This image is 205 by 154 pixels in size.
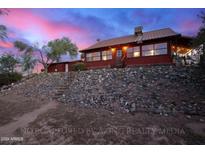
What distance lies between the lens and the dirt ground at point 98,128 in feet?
22.8

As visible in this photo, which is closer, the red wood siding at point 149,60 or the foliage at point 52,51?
the red wood siding at point 149,60

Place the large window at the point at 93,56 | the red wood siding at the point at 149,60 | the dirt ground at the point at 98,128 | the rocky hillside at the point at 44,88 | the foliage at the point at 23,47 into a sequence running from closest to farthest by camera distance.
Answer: the dirt ground at the point at 98,128, the rocky hillside at the point at 44,88, the red wood siding at the point at 149,60, the large window at the point at 93,56, the foliage at the point at 23,47

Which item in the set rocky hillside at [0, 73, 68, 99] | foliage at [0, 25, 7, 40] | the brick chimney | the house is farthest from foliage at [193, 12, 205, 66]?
the brick chimney

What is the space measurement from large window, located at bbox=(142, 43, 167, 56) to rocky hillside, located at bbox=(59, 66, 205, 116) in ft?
16.4

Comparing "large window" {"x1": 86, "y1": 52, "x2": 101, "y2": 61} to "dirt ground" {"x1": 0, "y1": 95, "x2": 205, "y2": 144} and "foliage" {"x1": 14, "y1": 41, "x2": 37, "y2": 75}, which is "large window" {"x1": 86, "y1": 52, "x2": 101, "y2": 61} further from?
"foliage" {"x1": 14, "y1": 41, "x2": 37, "y2": 75}

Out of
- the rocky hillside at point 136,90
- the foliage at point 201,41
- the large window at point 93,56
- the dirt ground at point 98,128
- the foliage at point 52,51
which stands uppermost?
the foliage at point 52,51

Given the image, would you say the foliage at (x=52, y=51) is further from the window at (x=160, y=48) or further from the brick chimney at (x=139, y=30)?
the window at (x=160, y=48)

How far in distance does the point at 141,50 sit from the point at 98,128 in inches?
514

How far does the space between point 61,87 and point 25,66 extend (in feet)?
81.4

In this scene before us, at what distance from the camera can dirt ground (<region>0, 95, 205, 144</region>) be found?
6953mm

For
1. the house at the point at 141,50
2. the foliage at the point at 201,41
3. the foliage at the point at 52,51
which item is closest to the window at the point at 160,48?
the house at the point at 141,50

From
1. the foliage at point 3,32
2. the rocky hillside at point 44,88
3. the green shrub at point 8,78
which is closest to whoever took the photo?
the foliage at point 3,32

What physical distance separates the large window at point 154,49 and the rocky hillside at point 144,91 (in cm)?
498
